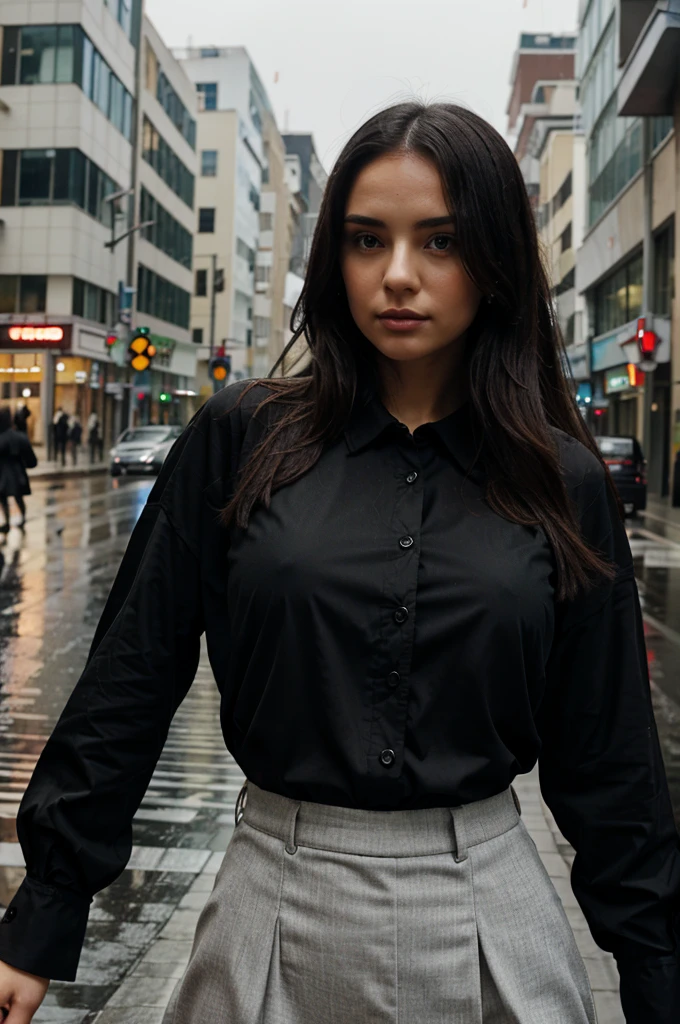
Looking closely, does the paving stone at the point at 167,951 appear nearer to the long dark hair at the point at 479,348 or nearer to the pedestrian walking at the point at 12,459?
the long dark hair at the point at 479,348

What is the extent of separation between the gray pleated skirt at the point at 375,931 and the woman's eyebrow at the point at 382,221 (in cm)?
85

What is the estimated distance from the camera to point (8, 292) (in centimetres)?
4697

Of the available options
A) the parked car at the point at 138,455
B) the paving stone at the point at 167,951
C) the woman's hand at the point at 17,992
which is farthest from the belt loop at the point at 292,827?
the parked car at the point at 138,455

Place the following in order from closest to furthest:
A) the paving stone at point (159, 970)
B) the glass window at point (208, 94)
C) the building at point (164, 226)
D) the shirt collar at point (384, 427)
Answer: the shirt collar at point (384, 427) < the paving stone at point (159, 970) < the building at point (164, 226) < the glass window at point (208, 94)

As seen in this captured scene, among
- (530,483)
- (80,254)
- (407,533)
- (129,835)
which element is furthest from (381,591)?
(80,254)

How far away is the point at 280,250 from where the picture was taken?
107 metres

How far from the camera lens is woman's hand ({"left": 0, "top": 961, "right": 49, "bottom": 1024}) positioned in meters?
1.86

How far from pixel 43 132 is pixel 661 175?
73.3 ft

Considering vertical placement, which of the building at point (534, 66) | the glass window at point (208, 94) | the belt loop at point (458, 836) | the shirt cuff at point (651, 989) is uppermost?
the building at point (534, 66)

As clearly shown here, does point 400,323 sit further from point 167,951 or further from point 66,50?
point 66,50

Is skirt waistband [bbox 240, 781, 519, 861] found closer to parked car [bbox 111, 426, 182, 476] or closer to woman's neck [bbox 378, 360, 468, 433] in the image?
woman's neck [bbox 378, 360, 468, 433]

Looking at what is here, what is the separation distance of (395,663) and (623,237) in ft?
141

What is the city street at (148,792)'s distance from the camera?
3.96 m

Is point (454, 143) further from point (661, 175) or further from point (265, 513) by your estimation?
point (661, 175)
